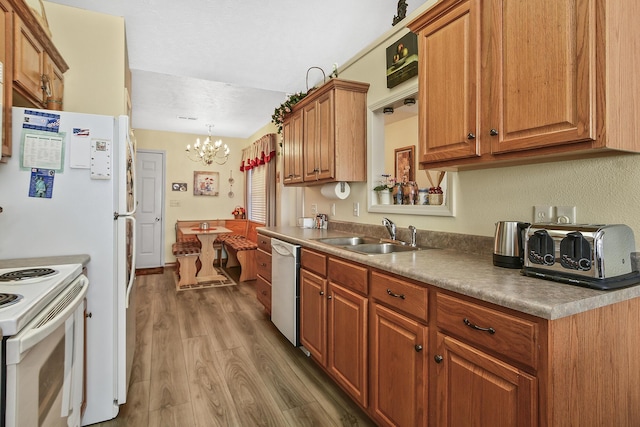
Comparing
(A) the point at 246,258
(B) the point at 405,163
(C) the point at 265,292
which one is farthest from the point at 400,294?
(A) the point at 246,258

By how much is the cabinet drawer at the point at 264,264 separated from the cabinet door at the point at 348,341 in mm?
1236

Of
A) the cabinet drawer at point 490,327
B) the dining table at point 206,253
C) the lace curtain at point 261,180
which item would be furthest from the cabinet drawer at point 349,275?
the dining table at point 206,253

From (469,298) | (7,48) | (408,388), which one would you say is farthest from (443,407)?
(7,48)

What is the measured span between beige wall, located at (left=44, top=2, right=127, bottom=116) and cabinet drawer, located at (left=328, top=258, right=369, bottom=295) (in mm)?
2346

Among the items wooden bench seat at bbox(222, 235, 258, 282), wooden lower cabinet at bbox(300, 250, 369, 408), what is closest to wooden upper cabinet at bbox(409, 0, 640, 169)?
wooden lower cabinet at bbox(300, 250, 369, 408)

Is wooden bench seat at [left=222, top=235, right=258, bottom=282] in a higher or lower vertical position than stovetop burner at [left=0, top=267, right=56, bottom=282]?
lower

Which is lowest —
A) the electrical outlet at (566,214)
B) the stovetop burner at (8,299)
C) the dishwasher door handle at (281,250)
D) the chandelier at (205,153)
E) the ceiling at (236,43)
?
the dishwasher door handle at (281,250)

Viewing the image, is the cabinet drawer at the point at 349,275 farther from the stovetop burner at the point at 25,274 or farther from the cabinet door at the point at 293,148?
the cabinet door at the point at 293,148

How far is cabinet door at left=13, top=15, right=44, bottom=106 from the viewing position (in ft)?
5.67

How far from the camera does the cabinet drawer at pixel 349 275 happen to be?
1.82 meters

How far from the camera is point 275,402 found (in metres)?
Answer: 2.09

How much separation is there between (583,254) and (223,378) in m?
2.29

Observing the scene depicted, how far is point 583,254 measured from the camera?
3.67ft

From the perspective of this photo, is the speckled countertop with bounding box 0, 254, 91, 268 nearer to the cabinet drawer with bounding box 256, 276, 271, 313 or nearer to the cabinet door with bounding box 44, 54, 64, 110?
the cabinet door with bounding box 44, 54, 64, 110
